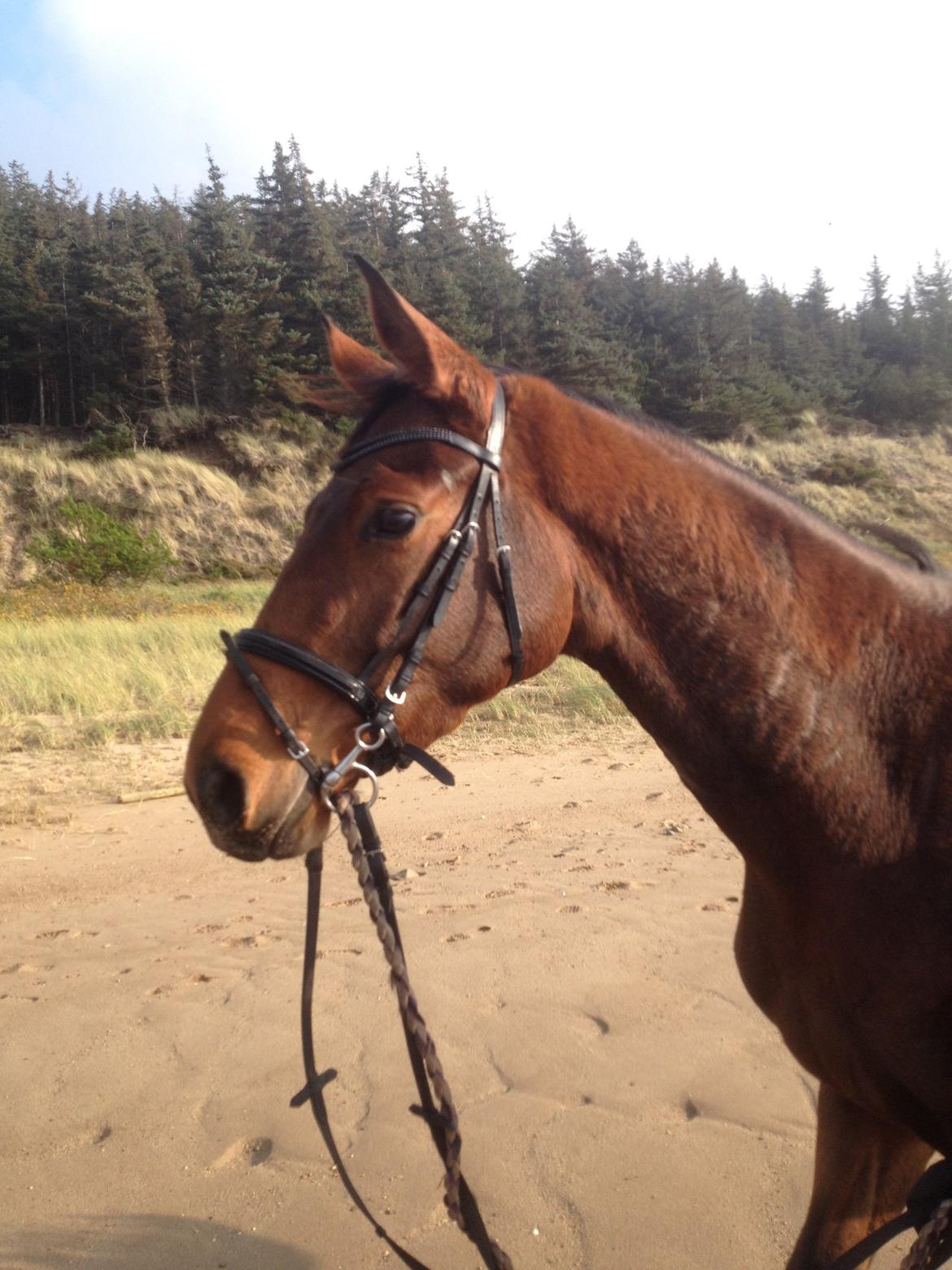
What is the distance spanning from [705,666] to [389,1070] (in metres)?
2.58

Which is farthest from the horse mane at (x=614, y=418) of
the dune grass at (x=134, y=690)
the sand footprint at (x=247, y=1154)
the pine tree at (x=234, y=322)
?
the pine tree at (x=234, y=322)

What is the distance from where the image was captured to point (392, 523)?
1.79 meters

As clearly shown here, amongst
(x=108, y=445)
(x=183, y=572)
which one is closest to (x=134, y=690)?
(x=183, y=572)

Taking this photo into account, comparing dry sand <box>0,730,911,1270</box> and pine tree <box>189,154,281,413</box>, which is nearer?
dry sand <box>0,730,911,1270</box>

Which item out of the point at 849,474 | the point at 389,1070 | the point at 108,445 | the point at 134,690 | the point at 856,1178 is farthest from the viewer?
the point at 849,474

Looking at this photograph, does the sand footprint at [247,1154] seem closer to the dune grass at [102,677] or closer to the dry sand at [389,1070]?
the dry sand at [389,1070]

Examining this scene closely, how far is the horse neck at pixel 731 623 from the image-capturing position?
1771 millimetres

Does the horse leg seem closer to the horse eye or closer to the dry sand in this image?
the dry sand

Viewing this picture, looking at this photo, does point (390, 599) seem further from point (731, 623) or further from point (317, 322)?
point (317, 322)

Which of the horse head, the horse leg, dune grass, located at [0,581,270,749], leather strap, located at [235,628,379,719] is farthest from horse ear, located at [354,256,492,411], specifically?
dune grass, located at [0,581,270,749]

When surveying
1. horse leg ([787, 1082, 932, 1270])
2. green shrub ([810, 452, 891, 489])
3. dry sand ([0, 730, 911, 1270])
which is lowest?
dry sand ([0, 730, 911, 1270])

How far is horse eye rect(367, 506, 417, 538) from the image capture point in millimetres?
1786

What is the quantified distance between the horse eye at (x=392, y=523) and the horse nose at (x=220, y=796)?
558 mm

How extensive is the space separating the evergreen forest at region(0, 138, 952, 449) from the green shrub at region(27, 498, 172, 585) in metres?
10.0
